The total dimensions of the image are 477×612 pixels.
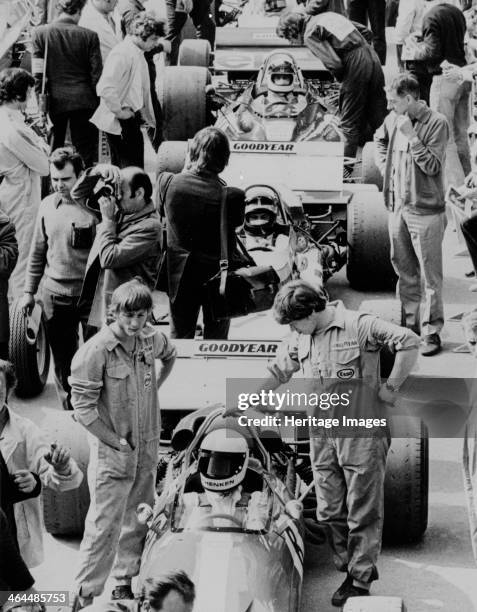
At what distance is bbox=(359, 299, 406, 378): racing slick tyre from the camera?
11.8 m

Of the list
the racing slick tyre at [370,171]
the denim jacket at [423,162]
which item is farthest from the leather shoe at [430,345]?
the racing slick tyre at [370,171]

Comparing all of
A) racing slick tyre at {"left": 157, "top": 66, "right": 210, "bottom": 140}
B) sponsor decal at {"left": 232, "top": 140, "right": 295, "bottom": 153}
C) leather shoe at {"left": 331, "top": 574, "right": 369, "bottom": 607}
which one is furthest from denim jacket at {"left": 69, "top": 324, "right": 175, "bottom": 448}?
racing slick tyre at {"left": 157, "top": 66, "right": 210, "bottom": 140}

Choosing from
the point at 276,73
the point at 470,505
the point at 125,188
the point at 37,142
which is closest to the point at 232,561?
the point at 470,505

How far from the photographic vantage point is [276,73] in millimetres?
15164

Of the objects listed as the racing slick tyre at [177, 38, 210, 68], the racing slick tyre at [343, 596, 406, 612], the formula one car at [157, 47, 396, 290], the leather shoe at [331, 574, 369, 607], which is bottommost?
the racing slick tyre at [177, 38, 210, 68]

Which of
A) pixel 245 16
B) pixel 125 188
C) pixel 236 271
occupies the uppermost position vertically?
pixel 125 188

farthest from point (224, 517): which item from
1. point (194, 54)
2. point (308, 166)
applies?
point (194, 54)

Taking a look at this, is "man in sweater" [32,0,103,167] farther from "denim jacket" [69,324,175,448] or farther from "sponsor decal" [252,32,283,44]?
"denim jacket" [69,324,175,448]

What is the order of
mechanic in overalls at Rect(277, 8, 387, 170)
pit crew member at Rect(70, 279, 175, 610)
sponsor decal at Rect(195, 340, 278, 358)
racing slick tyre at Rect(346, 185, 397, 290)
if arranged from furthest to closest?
mechanic in overalls at Rect(277, 8, 387, 170), racing slick tyre at Rect(346, 185, 397, 290), sponsor decal at Rect(195, 340, 278, 358), pit crew member at Rect(70, 279, 175, 610)

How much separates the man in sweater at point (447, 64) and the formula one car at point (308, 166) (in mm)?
939

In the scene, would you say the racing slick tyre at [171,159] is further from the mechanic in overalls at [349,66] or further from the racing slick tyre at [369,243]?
the racing slick tyre at [369,243]

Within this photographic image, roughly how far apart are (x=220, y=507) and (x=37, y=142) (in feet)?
15.4

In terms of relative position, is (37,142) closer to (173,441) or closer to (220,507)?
(173,441)

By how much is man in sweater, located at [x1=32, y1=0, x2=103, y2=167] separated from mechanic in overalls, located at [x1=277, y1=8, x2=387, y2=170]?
8.05 feet
